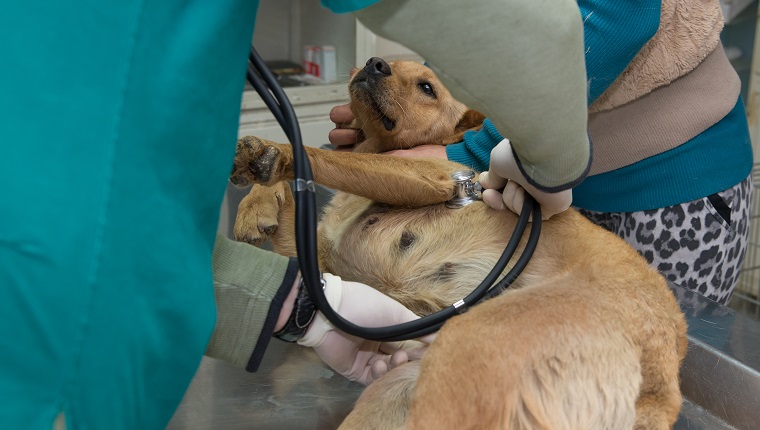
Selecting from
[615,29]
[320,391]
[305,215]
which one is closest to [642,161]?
[615,29]

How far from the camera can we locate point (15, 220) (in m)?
0.76

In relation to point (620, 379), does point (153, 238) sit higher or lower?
higher

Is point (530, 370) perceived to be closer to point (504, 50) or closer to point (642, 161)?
point (504, 50)

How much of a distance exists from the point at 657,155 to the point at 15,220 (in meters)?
1.37

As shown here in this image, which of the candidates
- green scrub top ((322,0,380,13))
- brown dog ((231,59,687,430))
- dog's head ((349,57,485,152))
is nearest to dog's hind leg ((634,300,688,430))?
brown dog ((231,59,687,430))

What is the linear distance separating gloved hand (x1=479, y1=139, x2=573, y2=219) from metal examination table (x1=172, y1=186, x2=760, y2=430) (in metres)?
0.42

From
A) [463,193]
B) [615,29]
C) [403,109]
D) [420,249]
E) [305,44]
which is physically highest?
[305,44]

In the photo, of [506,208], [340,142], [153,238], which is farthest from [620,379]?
[340,142]

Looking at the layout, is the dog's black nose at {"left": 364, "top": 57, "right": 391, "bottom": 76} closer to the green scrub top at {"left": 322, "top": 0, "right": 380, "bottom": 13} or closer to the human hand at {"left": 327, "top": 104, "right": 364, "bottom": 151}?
the human hand at {"left": 327, "top": 104, "right": 364, "bottom": 151}

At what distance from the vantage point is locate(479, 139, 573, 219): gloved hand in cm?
129

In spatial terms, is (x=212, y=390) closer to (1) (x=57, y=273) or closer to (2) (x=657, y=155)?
(1) (x=57, y=273)

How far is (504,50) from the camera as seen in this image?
807mm

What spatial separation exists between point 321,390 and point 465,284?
13.9 inches

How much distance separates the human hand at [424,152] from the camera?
1.94 metres
